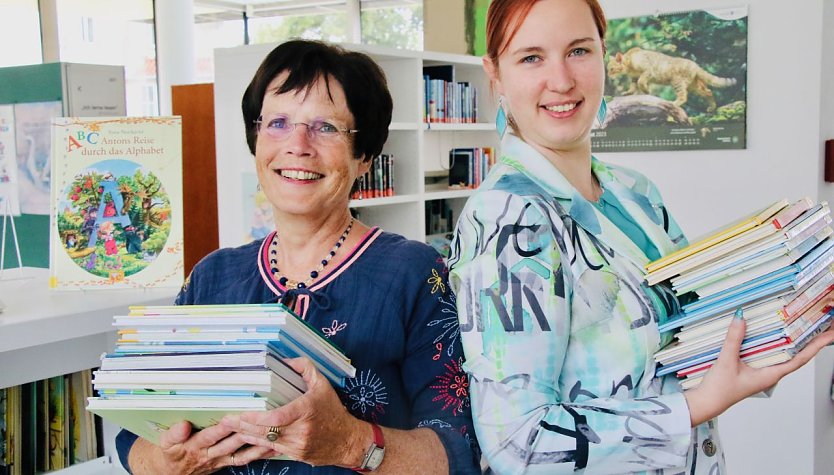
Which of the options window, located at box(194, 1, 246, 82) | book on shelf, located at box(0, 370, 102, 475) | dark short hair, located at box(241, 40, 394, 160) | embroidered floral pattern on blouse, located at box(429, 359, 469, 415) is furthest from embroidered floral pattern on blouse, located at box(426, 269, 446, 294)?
window, located at box(194, 1, 246, 82)

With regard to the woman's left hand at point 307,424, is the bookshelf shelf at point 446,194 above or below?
above

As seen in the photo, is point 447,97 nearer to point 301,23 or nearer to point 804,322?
point 804,322

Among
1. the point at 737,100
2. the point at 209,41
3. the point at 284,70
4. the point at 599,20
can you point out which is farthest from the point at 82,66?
the point at 209,41

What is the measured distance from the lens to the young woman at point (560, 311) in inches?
46.4

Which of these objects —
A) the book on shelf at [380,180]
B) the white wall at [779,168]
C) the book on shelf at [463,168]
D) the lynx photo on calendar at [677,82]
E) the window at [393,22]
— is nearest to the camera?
the white wall at [779,168]

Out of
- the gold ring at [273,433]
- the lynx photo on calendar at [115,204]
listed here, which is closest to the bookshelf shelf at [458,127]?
the lynx photo on calendar at [115,204]

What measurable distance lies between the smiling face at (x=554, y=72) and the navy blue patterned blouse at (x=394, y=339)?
0.98 ft

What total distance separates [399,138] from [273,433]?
4198 mm

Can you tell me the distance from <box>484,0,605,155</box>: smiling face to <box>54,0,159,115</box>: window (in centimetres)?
781

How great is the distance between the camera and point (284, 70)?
4.54 feet

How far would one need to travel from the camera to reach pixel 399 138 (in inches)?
204

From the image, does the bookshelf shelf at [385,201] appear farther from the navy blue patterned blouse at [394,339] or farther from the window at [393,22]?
the window at [393,22]

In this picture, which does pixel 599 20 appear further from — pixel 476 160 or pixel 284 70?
pixel 476 160

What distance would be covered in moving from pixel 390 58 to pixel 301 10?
6.13m
